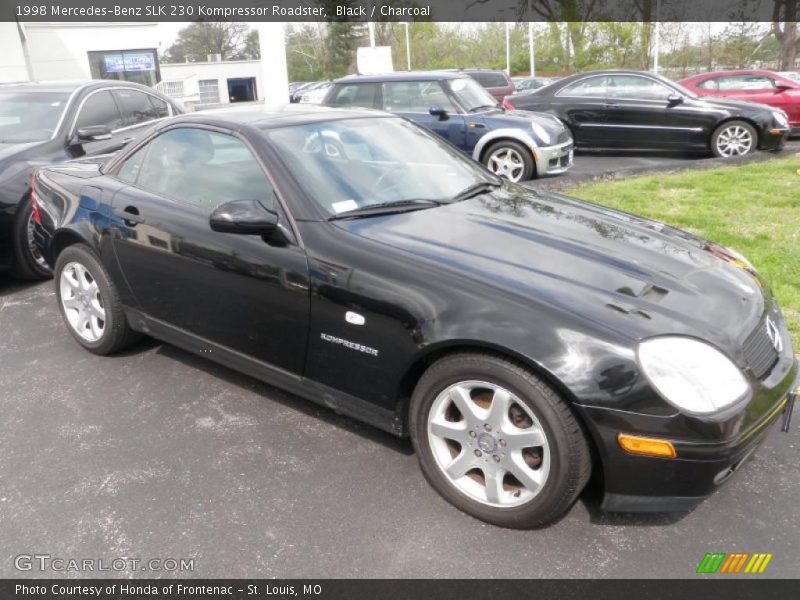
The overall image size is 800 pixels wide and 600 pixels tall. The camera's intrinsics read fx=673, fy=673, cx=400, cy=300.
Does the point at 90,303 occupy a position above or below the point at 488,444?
above

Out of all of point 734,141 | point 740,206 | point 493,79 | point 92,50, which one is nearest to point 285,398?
point 740,206

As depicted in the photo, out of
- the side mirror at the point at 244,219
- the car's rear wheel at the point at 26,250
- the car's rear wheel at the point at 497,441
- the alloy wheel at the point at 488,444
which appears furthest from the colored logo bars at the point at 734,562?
the car's rear wheel at the point at 26,250

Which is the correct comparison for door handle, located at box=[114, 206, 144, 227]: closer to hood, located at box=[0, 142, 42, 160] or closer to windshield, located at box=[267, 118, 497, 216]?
windshield, located at box=[267, 118, 497, 216]

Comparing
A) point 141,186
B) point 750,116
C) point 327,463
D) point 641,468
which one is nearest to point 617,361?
point 641,468

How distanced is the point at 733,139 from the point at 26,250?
975 cm

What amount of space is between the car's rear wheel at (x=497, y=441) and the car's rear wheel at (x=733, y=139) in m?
9.22

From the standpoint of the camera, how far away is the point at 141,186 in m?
3.84

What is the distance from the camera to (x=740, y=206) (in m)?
7.13

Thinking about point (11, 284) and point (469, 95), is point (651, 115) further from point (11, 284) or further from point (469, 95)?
point (11, 284)

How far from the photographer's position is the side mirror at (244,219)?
9.72ft

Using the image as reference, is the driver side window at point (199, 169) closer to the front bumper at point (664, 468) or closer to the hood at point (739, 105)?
the front bumper at point (664, 468)

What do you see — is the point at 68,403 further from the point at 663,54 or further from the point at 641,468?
the point at 663,54

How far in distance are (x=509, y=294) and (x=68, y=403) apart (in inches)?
102

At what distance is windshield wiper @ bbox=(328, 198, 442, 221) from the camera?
3.09m
